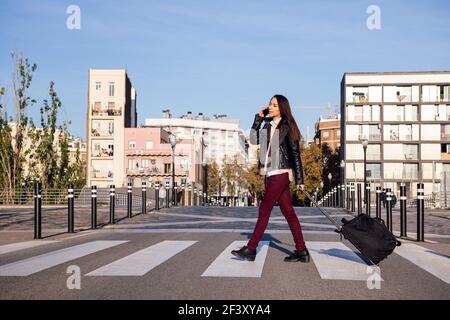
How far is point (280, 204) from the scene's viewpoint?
718 centimetres

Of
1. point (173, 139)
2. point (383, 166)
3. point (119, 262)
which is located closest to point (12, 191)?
point (173, 139)

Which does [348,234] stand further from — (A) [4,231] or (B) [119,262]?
(A) [4,231]

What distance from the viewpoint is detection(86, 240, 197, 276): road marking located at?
621 cm

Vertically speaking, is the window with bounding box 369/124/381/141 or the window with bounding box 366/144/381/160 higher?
the window with bounding box 369/124/381/141

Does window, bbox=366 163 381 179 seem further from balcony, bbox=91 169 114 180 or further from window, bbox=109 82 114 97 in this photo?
window, bbox=109 82 114 97

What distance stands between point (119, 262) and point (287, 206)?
204 centimetres

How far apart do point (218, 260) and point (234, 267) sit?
628 mm

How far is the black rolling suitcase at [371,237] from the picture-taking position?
21.3 ft

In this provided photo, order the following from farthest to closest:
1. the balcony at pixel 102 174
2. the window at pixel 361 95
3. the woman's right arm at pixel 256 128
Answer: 1. the balcony at pixel 102 174
2. the window at pixel 361 95
3. the woman's right arm at pixel 256 128

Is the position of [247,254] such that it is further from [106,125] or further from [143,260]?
[106,125]

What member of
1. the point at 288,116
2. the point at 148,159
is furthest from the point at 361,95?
the point at 288,116
